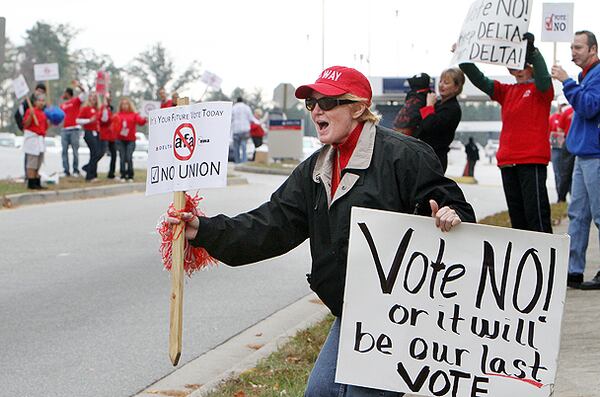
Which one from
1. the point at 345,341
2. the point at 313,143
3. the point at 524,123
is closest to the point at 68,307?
the point at 524,123

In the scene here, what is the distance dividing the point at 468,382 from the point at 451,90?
535 centimetres

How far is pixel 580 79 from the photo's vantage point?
816 cm

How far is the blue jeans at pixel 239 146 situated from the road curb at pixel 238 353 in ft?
84.0

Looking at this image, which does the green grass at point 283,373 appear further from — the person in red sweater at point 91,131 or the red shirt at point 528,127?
the person in red sweater at point 91,131

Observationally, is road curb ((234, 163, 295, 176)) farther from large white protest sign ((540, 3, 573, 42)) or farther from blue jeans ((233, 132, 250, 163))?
large white protest sign ((540, 3, 573, 42))

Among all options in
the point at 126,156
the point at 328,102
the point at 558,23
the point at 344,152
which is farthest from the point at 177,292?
the point at 126,156

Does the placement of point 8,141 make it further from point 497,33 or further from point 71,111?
point 497,33

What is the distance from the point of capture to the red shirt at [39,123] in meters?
18.5

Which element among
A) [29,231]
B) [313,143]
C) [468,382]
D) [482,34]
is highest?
→ [482,34]

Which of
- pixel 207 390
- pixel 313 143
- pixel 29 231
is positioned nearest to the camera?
pixel 207 390

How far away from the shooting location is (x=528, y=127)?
841 centimetres

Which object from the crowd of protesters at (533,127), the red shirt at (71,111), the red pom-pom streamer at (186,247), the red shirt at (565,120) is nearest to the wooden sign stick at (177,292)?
the red pom-pom streamer at (186,247)

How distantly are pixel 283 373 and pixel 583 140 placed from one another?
11.1ft

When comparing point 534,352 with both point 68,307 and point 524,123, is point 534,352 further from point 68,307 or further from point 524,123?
point 68,307
